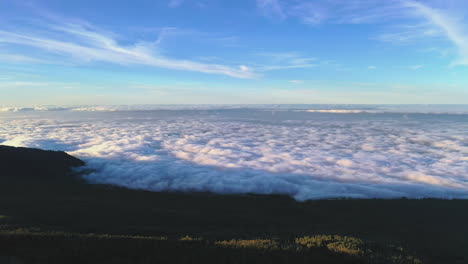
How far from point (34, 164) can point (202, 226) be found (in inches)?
729

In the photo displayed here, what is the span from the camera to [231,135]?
44.5m

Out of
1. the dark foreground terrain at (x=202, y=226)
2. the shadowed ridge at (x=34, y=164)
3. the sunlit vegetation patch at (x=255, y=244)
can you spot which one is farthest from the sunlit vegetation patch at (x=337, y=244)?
the shadowed ridge at (x=34, y=164)

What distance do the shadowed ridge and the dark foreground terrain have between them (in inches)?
2.8

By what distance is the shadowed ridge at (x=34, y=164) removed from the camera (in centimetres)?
2159

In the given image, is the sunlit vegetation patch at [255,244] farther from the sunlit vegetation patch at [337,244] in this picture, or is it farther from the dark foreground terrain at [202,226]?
the sunlit vegetation patch at [337,244]

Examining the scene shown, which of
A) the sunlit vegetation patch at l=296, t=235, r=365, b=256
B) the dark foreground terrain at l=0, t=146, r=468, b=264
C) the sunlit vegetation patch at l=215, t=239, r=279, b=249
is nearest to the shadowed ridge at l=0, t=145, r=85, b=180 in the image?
the dark foreground terrain at l=0, t=146, r=468, b=264

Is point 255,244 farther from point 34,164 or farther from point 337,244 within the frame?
point 34,164

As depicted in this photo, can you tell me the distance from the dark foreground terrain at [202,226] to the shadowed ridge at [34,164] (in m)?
0.07

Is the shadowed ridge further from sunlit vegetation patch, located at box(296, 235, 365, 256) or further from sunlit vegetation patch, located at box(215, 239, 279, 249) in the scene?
sunlit vegetation patch, located at box(296, 235, 365, 256)

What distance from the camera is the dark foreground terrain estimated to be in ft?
25.2

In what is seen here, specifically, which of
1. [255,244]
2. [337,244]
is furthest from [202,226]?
[337,244]

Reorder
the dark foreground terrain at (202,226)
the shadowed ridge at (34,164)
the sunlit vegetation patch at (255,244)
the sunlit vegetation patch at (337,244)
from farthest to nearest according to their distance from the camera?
the shadowed ridge at (34,164)
the sunlit vegetation patch at (255,244)
the sunlit vegetation patch at (337,244)
the dark foreground terrain at (202,226)

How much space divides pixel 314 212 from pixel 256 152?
16.3 metres

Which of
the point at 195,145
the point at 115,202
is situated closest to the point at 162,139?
the point at 195,145
